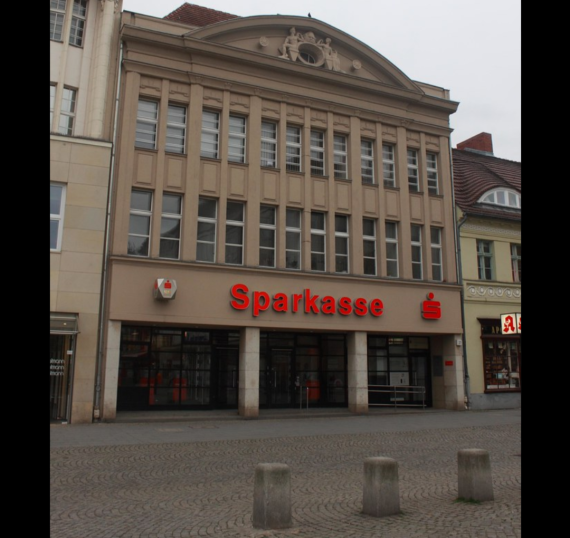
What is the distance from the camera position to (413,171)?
25438 millimetres

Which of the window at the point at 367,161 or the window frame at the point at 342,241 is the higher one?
A: the window at the point at 367,161

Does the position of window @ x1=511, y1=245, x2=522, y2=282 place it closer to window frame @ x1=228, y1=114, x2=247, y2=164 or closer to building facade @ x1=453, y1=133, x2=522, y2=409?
building facade @ x1=453, y1=133, x2=522, y2=409

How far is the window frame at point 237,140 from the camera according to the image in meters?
21.9

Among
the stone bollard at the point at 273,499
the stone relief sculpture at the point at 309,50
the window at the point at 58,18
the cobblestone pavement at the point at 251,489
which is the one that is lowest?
the cobblestone pavement at the point at 251,489

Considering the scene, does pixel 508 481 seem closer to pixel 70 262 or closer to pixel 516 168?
pixel 70 262

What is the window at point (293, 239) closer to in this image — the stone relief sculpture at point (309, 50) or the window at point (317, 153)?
the window at point (317, 153)

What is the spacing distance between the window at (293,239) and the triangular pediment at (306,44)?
606 cm

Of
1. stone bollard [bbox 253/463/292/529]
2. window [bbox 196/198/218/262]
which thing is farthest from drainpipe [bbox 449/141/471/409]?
stone bollard [bbox 253/463/292/529]

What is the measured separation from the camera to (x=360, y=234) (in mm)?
23016

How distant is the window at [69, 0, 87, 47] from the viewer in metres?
20.0

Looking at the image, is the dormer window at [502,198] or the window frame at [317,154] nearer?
the window frame at [317,154]

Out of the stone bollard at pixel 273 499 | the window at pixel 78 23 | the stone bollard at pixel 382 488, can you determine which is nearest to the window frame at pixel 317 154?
the window at pixel 78 23

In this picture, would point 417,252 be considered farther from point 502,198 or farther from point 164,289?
point 164,289
